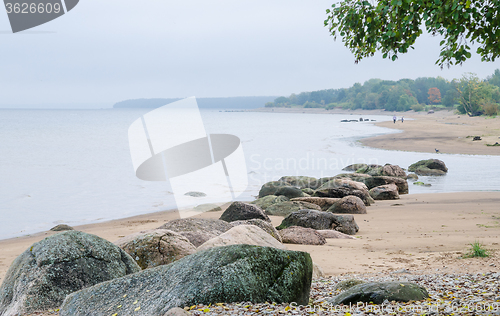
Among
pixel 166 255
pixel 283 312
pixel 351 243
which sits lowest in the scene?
pixel 351 243

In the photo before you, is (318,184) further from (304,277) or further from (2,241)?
(304,277)

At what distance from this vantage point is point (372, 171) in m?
22.0

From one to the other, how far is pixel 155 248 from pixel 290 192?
9.92 m

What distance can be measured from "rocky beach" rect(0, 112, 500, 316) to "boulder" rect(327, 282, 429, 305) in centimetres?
1

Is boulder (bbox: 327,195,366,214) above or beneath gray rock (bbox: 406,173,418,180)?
above

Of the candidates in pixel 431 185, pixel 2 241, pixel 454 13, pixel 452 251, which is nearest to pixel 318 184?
pixel 431 185

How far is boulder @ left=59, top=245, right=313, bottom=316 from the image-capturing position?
3877mm

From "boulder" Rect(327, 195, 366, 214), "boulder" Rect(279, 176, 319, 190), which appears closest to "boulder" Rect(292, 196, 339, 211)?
"boulder" Rect(327, 195, 366, 214)

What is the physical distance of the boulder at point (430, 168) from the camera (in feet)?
78.7

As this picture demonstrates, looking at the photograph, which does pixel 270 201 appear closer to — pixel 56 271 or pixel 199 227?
pixel 199 227

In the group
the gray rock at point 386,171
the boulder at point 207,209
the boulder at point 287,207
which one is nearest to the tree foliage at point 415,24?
the boulder at point 287,207

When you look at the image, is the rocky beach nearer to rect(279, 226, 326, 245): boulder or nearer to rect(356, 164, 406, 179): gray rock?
rect(279, 226, 326, 245): boulder

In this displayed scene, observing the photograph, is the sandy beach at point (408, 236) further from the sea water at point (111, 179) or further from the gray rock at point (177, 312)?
the gray rock at point (177, 312)

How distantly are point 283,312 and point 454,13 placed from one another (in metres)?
3.99
